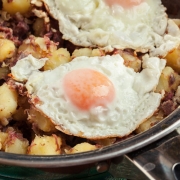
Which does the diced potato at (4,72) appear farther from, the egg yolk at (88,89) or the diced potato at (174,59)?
the diced potato at (174,59)

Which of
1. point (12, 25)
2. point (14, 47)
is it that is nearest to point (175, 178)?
point (14, 47)

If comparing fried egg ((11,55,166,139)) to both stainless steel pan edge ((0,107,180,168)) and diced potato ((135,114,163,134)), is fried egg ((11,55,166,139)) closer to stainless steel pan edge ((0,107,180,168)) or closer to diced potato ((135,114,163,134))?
diced potato ((135,114,163,134))

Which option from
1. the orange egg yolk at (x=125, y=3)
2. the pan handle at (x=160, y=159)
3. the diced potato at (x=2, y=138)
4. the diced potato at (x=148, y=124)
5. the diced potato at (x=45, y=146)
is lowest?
the diced potato at (x=2, y=138)

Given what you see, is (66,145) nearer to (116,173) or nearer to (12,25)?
(116,173)

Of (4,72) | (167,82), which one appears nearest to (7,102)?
(4,72)

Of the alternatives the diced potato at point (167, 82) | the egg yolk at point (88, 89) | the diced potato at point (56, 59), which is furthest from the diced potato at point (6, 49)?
the diced potato at point (167, 82)

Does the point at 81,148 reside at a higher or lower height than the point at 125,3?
lower

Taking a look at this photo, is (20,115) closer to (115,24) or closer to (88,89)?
(88,89)
